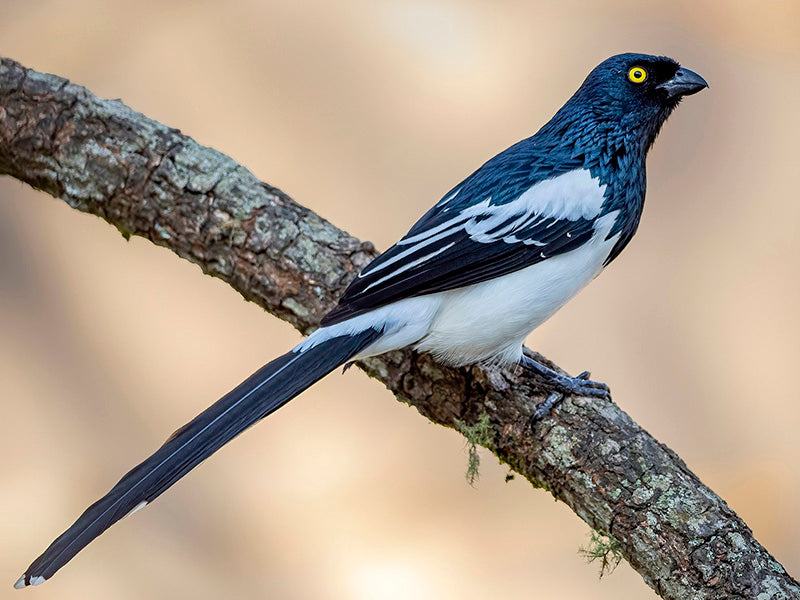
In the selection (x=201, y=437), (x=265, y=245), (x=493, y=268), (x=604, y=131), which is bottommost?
(x=201, y=437)

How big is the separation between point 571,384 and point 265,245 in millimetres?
1050

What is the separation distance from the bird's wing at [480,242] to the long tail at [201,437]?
0.37 ft

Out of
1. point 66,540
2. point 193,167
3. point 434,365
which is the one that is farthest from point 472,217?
point 66,540

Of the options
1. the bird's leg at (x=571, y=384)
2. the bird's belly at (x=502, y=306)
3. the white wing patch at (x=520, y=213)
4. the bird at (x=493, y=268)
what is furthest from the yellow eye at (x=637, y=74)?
the bird's leg at (x=571, y=384)

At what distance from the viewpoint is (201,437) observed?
208 centimetres

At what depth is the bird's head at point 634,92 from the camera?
105 inches

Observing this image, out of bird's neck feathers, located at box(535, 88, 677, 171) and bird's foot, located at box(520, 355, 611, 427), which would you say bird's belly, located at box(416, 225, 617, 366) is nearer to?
bird's foot, located at box(520, 355, 611, 427)

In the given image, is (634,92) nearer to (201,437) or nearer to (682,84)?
(682,84)

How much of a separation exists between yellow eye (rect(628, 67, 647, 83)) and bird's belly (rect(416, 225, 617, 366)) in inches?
24.4

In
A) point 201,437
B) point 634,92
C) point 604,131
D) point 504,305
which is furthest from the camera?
point 634,92

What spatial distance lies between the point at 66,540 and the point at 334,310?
891 mm

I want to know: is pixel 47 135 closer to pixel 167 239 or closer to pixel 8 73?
pixel 8 73

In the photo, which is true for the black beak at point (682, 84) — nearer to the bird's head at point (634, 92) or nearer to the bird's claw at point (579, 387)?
the bird's head at point (634, 92)

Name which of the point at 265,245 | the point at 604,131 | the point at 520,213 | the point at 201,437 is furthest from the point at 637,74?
the point at 201,437
